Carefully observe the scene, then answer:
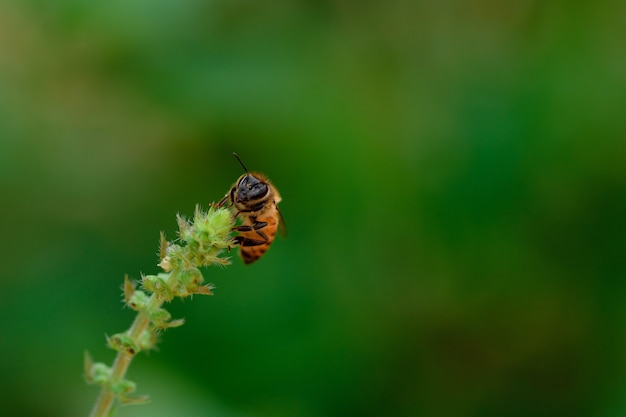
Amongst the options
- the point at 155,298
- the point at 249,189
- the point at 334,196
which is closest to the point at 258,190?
the point at 249,189

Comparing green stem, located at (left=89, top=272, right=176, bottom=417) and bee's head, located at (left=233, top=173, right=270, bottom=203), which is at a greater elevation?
bee's head, located at (left=233, top=173, right=270, bottom=203)

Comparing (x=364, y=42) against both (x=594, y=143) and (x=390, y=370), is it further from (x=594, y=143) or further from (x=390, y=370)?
(x=390, y=370)


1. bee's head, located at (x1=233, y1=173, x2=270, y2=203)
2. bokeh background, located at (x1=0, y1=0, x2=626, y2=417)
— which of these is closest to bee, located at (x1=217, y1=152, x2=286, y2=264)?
bee's head, located at (x1=233, y1=173, x2=270, y2=203)

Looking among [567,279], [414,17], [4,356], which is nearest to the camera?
[4,356]

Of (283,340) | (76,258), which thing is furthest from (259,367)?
(76,258)

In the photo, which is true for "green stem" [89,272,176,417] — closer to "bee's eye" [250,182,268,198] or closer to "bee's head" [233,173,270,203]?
"bee's head" [233,173,270,203]

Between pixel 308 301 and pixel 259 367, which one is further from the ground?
pixel 308 301
